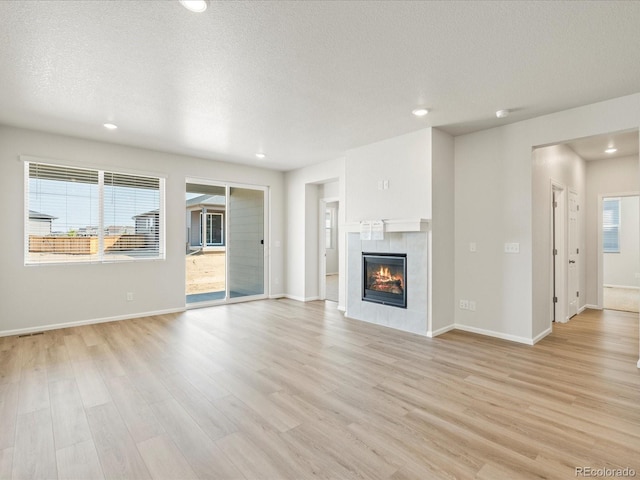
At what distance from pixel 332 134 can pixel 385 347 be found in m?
2.86

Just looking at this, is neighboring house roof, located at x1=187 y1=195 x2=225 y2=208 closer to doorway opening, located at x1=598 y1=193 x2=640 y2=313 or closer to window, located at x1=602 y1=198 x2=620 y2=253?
doorway opening, located at x1=598 y1=193 x2=640 y2=313

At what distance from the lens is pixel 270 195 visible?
6.98 metres

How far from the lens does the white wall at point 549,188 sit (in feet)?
13.7

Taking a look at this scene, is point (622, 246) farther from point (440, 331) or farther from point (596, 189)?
point (440, 331)

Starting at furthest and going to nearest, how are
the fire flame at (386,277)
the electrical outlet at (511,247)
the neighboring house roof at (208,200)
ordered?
the neighboring house roof at (208,200) → the fire flame at (386,277) → the electrical outlet at (511,247)

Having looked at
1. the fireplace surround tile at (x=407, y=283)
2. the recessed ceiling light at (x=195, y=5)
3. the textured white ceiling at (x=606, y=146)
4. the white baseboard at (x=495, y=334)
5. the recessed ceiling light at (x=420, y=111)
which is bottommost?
the white baseboard at (x=495, y=334)

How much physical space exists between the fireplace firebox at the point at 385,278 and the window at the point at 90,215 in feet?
11.3

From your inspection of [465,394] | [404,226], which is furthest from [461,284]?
[465,394]

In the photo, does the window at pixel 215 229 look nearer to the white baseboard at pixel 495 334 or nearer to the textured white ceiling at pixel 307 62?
the textured white ceiling at pixel 307 62

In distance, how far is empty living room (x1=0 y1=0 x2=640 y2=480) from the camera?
2078 millimetres

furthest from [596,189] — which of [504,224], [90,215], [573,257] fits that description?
[90,215]

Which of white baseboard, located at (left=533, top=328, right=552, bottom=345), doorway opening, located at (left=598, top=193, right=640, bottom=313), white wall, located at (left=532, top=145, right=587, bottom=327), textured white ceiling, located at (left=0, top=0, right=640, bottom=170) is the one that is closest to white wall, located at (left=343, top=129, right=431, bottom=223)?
textured white ceiling, located at (left=0, top=0, right=640, bottom=170)

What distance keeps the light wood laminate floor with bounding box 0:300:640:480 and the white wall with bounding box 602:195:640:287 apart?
16.9 ft

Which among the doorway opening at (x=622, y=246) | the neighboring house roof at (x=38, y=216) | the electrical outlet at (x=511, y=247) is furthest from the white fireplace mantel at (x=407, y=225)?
the doorway opening at (x=622, y=246)
